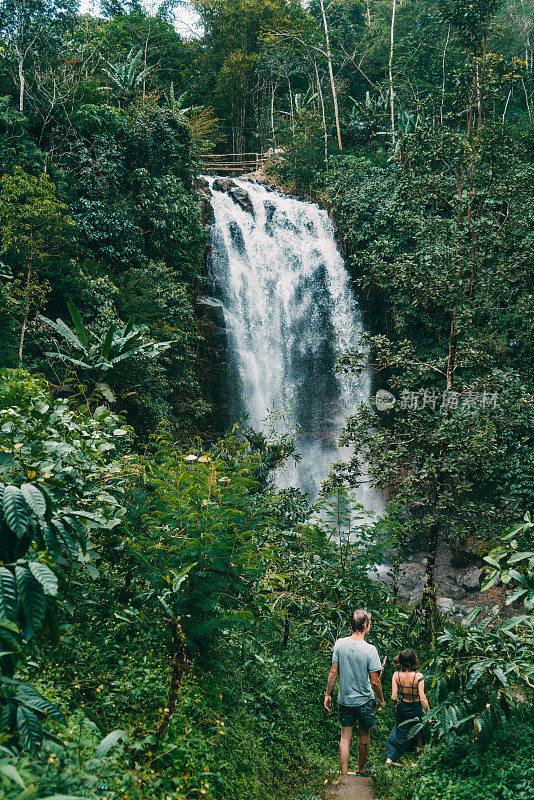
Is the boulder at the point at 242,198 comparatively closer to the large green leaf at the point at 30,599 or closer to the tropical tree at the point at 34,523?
the tropical tree at the point at 34,523

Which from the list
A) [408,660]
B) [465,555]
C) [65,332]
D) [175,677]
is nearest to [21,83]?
[65,332]

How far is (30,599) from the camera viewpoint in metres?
1.97

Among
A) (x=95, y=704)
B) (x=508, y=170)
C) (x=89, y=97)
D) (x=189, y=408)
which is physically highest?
(x=89, y=97)

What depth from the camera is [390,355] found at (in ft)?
25.7

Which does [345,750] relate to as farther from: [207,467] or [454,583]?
[454,583]

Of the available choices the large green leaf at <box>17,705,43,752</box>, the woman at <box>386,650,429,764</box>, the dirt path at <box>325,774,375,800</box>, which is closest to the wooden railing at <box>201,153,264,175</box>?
the woman at <box>386,650,429,764</box>

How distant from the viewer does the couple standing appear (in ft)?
13.3

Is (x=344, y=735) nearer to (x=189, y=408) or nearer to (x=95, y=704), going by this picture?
(x=95, y=704)

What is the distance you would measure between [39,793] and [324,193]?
1882 cm

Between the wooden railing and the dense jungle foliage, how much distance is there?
3118 millimetres

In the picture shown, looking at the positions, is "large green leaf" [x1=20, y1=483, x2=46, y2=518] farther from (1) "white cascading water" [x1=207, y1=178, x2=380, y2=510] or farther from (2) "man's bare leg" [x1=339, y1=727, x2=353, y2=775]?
(1) "white cascading water" [x1=207, y1=178, x2=380, y2=510]

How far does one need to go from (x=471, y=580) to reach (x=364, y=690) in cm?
935

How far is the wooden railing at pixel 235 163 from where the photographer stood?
22.5 metres

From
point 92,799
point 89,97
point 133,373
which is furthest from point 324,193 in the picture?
point 92,799
